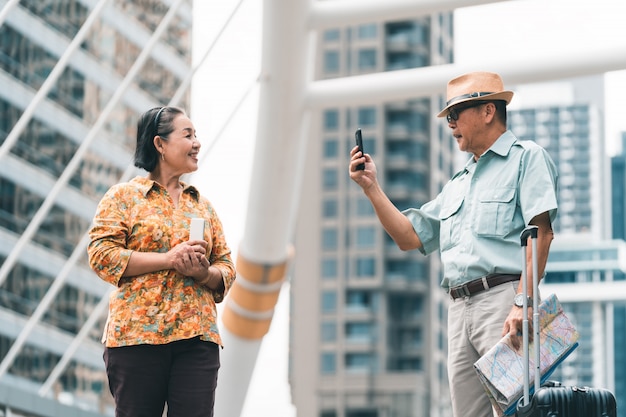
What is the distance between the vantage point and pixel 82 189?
153 feet

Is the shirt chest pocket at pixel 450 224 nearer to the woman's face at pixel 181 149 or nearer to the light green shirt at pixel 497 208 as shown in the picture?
the light green shirt at pixel 497 208

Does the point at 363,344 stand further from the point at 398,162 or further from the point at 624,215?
the point at 624,215

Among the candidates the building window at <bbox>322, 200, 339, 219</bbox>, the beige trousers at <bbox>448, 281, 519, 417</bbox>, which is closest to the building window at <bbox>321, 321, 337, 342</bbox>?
the building window at <bbox>322, 200, 339, 219</bbox>

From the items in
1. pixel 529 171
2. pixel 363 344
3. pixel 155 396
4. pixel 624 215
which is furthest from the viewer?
pixel 624 215

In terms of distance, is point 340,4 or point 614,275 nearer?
point 340,4

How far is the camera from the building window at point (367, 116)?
78.6m

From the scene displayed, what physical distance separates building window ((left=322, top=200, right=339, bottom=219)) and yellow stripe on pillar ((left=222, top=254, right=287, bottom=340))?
6498 centimetres

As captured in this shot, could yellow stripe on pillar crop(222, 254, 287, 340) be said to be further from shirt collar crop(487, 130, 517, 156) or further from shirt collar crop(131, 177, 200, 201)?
shirt collar crop(131, 177, 200, 201)

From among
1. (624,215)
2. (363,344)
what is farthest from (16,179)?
(624,215)

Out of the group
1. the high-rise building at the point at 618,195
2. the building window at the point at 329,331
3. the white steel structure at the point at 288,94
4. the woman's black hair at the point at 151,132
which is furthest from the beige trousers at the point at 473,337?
the high-rise building at the point at 618,195

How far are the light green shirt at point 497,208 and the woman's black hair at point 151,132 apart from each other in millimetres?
967

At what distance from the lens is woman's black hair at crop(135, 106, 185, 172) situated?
13.7 ft

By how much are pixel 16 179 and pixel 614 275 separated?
8505 cm

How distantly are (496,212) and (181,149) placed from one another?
1.00 metres
